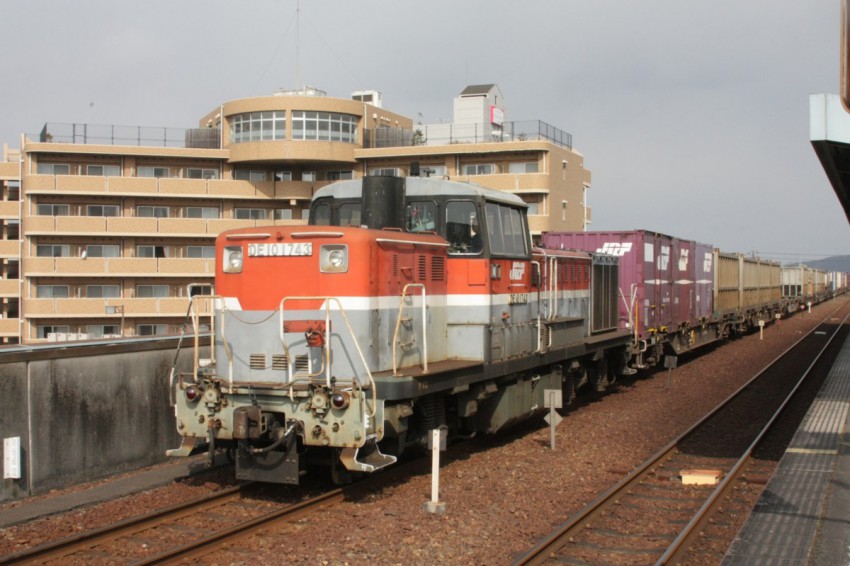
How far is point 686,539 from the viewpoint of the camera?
783 centimetres

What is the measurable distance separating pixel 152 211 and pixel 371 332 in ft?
135

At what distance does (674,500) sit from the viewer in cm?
958

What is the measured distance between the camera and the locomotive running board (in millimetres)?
8469

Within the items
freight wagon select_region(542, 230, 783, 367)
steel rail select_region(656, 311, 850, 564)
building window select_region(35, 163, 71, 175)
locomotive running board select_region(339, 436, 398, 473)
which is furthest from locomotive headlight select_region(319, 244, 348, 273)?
building window select_region(35, 163, 71, 175)

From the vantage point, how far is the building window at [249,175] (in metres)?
48.8

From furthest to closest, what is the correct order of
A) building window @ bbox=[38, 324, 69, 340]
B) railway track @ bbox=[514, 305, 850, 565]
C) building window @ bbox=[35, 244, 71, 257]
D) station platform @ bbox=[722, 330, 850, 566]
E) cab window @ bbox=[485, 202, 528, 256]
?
building window @ bbox=[35, 244, 71, 257]
building window @ bbox=[38, 324, 69, 340]
cab window @ bbox=[485, 202, 528, 256]
railway track @ bbox=[514, 305, 850, 565]
station platform @ bbox=[722, 330, 850, 566]

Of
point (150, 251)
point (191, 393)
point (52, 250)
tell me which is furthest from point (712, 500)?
point (52, 250)

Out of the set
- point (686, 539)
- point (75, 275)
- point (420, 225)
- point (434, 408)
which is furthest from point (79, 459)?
point (75, 275)

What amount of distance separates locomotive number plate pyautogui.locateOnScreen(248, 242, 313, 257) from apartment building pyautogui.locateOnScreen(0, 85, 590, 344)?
3566 centimetres

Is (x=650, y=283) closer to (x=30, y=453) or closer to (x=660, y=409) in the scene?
(x=660, y=409)

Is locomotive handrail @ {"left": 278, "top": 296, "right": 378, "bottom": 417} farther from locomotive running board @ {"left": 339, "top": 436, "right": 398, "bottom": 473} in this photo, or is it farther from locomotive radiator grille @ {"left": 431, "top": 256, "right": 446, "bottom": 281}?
locomotive radiator grille @ {"left": 431, "top": 256, "right": 446, "bottom": 281}

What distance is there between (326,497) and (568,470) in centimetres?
351

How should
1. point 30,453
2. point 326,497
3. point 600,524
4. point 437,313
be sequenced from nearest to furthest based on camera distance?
point 600,524 < point 326,497 < point 30,453 < point 437,313

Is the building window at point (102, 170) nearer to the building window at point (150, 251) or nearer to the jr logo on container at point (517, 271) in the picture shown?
the building window at point (150, 251)
